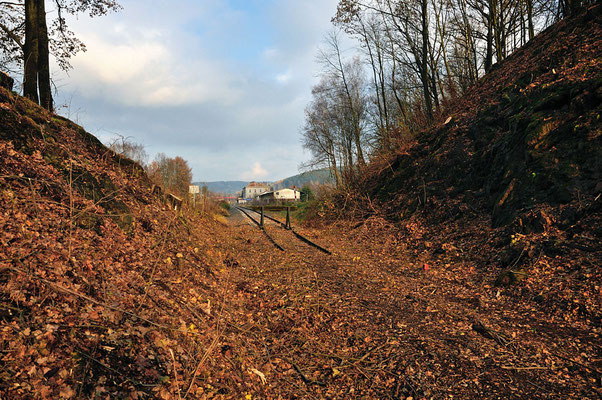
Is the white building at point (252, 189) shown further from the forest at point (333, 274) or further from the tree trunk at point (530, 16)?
the forest at point (333, 274)

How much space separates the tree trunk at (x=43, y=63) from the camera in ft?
28.7

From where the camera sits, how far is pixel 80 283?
3445 millimetres

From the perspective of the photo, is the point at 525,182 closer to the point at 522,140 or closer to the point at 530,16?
the point at 522,140

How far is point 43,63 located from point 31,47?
48cm

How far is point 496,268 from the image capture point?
646cm

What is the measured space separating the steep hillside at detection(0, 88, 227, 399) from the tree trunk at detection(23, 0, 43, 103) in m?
2.63

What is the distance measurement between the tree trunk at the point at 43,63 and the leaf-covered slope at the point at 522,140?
12727 mm

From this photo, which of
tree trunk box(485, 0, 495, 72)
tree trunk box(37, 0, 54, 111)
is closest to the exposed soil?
→ tree trunk box(37, 0, 54, 111)

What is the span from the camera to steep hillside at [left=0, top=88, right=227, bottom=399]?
95.5 inches

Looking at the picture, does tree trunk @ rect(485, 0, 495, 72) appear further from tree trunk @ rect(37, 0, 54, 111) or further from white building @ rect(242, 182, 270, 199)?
white building @ rect(242, 182, 270, 199)

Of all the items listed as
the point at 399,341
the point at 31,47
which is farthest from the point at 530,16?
the point at 31,47

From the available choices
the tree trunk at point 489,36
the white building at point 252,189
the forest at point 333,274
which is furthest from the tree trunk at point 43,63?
the white building at point 252,189

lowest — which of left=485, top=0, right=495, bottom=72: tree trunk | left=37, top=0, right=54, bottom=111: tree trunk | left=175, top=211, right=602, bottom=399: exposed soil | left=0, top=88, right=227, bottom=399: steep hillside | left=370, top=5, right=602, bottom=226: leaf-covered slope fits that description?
left=175, top=211, right=602, bottom=399: exposed soil

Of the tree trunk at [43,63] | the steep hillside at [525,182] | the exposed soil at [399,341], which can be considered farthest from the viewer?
the tree trunk at [43,63]
